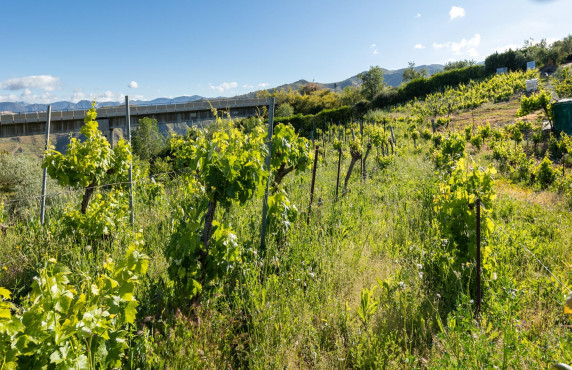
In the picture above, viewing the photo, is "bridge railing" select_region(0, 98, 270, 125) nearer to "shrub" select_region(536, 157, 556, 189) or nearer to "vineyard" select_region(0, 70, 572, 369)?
"shrub" select_region(536, 157, 556, 189)

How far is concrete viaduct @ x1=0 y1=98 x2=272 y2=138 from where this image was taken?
2503 cm

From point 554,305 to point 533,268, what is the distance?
2.43ft

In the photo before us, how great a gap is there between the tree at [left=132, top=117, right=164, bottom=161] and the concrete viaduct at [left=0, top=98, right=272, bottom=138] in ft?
5.61

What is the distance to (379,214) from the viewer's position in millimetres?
5891

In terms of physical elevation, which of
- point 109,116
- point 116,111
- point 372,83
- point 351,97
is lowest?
point 109,116

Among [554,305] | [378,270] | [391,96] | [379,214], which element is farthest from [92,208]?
[391,96]

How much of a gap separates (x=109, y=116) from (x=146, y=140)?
909 centimetres

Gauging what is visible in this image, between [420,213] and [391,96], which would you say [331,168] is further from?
[391,96]

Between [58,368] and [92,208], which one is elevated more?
[92,208]

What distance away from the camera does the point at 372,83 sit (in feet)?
127

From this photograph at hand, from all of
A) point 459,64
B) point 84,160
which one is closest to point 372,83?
point 459,64

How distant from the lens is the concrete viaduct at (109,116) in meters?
25.0

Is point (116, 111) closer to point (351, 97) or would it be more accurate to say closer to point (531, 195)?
point (351, 97)

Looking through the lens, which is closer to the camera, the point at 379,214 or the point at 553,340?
the point at 553,340
